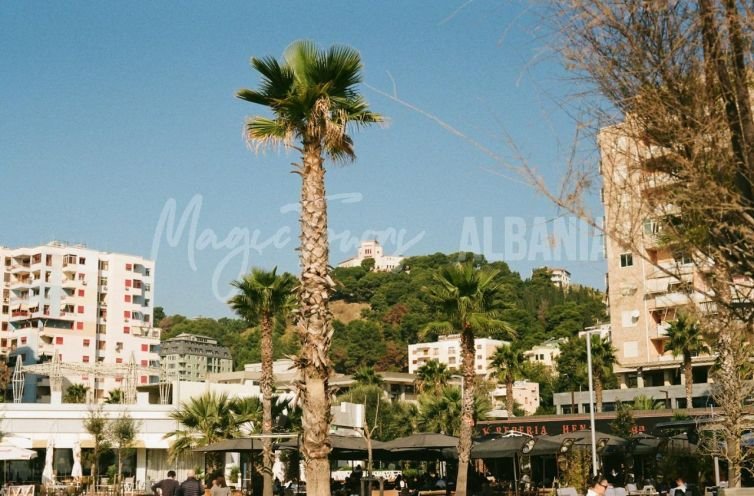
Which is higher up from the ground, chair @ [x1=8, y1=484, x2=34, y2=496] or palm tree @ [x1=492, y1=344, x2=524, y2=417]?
palm tree @ [x1=492, y1=344, x2=524, y2=417]

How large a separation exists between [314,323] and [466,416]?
15.2 metres

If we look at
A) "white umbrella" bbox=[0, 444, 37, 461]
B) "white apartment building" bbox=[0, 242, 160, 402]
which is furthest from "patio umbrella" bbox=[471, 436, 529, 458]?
"white apartment building" bbox=[0, 242, 160, 402]

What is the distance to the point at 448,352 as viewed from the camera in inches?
6235

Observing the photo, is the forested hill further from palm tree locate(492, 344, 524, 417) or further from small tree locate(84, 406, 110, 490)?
small tree locate(84, 406, 110, 490)

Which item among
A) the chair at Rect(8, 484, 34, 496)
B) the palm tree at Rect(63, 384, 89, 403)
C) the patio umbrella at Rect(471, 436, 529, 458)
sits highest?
the palm tree at Rect(63, 384, 89, 403)

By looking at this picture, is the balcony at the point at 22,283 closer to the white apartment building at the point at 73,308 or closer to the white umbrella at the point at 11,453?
the white apartment building at the point at 73,308

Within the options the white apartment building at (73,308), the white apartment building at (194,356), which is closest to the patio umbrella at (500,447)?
the white apartment building at (73,308)

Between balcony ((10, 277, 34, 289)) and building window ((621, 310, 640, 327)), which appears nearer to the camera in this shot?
building window ((621, 310, 640, 327))

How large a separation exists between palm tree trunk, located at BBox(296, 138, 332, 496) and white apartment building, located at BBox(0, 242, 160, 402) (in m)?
90.7

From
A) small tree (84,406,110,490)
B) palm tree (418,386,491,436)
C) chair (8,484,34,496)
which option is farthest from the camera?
palm tree (418,386,491,436)

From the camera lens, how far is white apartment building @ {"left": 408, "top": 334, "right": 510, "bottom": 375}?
153775 mm

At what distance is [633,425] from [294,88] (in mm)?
35766

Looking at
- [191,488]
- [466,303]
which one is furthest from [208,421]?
[191,488]

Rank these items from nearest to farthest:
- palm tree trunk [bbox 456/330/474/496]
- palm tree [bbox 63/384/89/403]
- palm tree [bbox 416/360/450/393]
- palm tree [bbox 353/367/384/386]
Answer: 1. palm tree trunk [bbox 456/330/474/496]
2. palm tree [bbox 416/360/450/393]
3. palm tree [bbox 353/367/384/386]
4. palm tree [bbox 63/384/89/403]
